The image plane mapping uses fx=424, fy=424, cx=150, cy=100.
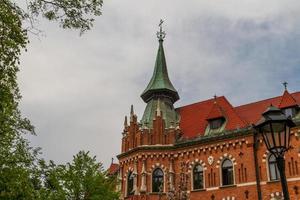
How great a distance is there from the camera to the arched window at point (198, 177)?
101 ft

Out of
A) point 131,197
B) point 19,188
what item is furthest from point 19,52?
point 131,197

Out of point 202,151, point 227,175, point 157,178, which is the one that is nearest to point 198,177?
point 202,151

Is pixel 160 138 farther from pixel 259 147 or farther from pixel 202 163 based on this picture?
pixel 259 147

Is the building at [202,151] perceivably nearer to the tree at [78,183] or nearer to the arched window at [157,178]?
the arched window at [157,178]

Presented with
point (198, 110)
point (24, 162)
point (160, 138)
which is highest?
point (198, 110)

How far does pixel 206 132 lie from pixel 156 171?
191 inches

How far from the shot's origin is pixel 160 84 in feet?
120

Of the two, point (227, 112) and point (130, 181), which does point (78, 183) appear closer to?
point (130, 181)

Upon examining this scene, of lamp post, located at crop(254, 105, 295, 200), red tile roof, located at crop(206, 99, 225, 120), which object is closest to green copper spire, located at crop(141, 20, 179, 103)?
red tile roof, located at crop(206, 99, 225, 120)

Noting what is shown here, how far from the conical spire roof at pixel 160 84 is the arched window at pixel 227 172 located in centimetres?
891

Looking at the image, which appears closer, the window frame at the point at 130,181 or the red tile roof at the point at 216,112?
the red tile roof at the point at 216,112

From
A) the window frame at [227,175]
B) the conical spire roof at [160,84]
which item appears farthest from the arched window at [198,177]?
the conical spire roof at [160,84]

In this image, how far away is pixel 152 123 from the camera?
33.8m

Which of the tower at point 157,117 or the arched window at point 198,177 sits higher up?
the tower at point 157,117
